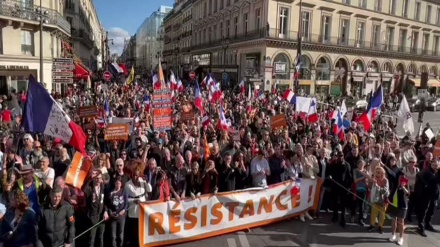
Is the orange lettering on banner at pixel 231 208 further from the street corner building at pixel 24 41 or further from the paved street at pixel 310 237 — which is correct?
the street corner building at pixel 24 41

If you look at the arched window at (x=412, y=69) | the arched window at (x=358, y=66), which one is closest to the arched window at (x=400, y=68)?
the arched window at (x=412, y=69)

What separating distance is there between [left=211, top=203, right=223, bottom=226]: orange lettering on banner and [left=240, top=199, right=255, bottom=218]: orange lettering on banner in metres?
0.47

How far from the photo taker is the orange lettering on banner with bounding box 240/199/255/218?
7.19 m

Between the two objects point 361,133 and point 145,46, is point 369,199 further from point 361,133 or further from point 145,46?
point 145,46

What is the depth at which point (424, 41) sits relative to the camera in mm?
49781

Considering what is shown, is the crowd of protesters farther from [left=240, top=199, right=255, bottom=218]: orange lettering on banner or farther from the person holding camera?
[left=240, top=199, right=255, bottom=218]: orange lettering on banner

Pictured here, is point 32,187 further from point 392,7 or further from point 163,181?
point 392,7

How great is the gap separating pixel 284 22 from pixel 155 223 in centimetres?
3230

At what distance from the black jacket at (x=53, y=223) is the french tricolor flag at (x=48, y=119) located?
1574mm

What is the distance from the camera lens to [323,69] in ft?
A: 129

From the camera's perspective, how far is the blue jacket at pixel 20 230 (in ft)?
15.3

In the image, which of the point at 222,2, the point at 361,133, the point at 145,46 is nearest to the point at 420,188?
the point at 361,133

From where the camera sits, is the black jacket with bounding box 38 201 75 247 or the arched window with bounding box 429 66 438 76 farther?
the arched window with bounding box 429 66 438 76

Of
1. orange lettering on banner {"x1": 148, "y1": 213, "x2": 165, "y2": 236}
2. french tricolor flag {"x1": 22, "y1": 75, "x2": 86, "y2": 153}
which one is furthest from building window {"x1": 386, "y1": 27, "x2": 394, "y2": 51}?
french tricolor flag {"x1": 22, "y1": 75, "x2": 86, "y2": 153}
